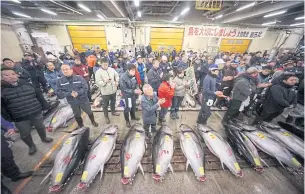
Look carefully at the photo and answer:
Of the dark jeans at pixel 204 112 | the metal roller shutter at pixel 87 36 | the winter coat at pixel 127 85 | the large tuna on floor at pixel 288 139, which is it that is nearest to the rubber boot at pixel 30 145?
the winter coat at pixel 127 85

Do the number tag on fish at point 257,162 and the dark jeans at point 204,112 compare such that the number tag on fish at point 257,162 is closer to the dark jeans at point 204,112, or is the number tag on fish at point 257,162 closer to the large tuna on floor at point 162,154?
the dark jeans at point 204,112

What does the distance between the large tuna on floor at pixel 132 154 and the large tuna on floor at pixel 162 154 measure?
1.07 ft

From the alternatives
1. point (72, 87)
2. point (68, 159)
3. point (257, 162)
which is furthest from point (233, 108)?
point (72, 87)

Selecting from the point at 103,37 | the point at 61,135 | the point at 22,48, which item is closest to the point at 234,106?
the point at 61,135

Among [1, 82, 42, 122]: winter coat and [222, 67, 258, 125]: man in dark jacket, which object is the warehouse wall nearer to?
[1, 82, 42, 122]: winter coat

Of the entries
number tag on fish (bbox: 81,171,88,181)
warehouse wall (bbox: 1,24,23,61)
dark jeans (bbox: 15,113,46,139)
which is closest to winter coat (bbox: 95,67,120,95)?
dark jeans (bbox: 15,113,46,139)

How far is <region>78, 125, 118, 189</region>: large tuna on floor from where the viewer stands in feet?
8.02

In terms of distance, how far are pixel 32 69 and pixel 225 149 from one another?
28.5 feet

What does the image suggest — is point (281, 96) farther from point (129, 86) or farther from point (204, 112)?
point (129, 86)

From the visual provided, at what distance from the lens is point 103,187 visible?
104 inches

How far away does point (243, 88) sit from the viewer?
12.3 feet

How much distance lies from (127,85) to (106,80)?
2.72 feet

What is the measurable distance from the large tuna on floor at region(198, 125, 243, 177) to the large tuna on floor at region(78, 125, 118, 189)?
2.63 metres

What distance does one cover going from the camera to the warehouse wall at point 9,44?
37.0 ft
